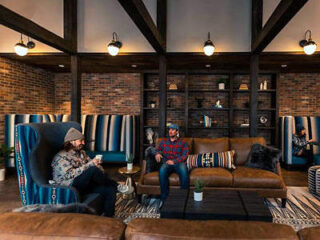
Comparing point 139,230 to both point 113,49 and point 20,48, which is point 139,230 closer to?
point 113,49

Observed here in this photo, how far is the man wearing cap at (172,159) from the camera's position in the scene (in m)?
3.25

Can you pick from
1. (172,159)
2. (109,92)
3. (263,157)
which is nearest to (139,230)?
(172,159)

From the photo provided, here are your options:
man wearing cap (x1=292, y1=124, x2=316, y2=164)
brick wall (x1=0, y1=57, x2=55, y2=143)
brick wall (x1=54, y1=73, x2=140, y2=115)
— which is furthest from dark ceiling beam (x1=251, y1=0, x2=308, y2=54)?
brick wall (x1=0, y1=57, x2=55, y2=143)

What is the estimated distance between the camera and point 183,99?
21.7ft

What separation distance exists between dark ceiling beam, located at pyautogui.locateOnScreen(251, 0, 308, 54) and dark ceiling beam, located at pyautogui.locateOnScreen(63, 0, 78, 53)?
342 centimetres

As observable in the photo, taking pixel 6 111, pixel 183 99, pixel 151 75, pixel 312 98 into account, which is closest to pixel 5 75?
pixel 6 111

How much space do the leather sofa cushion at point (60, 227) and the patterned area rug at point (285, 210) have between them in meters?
2.01

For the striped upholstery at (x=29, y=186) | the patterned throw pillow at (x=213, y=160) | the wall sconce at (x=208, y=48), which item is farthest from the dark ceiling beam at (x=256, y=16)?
the striped upholstery at (x=29, y=186)

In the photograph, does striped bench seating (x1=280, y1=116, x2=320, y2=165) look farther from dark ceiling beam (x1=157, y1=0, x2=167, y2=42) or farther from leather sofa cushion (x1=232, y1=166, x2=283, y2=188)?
dark ceiling beam (x1=157, y1=0, x2=167, y2=42)

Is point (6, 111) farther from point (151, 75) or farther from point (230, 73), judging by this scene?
point (230, 73)

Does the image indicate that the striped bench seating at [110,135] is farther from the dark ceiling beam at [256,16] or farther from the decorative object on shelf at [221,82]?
the dark ceiling beam at [256,16]

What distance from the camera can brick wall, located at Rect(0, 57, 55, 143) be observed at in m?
5.02

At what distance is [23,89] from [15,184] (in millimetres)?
2356

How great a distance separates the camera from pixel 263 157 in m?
3.60
